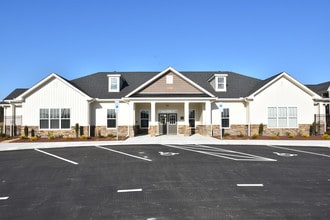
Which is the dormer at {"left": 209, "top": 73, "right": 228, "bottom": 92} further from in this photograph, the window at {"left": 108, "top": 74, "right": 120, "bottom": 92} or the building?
the window at {"left": 108, "top": 74, "right": 120, "bottom": 92}

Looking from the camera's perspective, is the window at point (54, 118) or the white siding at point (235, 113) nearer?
the window at point (54, 118)

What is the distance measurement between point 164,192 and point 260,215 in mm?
2462

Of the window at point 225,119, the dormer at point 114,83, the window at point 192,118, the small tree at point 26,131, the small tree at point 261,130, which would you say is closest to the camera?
the small tree at point 26,131

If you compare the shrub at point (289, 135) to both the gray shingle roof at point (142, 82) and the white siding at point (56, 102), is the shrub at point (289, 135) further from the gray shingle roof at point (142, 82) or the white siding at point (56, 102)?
the white siding at point (56, 102)

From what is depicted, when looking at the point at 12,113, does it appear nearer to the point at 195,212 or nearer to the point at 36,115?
the point at 36,115

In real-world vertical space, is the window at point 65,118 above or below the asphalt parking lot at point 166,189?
above

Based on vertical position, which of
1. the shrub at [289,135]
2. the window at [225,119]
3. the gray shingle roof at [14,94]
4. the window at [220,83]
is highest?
the window at [220,83]

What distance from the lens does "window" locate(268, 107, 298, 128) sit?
2356cm

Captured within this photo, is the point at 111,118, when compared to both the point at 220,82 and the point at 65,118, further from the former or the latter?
the point at 220,82

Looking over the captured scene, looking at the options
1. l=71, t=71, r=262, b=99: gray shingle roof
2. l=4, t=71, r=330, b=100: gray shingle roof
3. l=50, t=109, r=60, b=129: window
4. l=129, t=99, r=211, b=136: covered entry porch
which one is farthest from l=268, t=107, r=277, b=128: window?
l=50, t=109, r=60, b=129: window

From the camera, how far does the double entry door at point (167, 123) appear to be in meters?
25.0

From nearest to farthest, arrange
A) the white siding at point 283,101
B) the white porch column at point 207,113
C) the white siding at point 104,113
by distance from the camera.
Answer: the white porch column at point 207,113 → the white siding at point 283,101 → the white siding at point 104,113

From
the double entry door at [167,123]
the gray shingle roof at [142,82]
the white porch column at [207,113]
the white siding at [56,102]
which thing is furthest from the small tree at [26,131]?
the white porch column at [207,113]

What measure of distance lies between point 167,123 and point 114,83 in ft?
22.2
